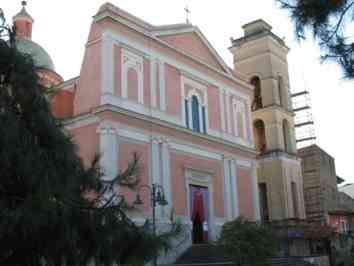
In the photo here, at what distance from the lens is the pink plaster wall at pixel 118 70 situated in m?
19.6

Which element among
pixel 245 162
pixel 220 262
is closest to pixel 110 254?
pixel 220 262

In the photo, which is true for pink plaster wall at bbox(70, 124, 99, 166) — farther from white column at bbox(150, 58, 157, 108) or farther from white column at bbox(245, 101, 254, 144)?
white column at bbox(245, 101, 254, 144)

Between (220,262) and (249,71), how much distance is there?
14898 mm

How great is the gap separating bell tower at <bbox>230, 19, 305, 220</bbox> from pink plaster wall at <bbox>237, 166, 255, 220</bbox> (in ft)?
10.7

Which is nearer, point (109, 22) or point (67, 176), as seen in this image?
point (67, 176)

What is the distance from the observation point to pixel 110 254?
219 inches

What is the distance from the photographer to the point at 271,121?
94.7 ft

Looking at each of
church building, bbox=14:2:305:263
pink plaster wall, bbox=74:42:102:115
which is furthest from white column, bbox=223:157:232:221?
pink plaster wall, bbox=74:42:102:115

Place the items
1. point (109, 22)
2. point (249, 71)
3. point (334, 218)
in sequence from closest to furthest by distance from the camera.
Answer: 1. point (109, 22)
2. point (249, 71)
3. point (334, 218)

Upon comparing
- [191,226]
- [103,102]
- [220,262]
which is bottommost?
[220,262]

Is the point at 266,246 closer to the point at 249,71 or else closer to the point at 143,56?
the point at 143,56

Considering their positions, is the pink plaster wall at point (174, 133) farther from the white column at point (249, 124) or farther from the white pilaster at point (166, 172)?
the white column at point (249, 124)

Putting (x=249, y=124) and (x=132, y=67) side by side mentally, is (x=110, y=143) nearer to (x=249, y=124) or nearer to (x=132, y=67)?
(x=132, y=67)

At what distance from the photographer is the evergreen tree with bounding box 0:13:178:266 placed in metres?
4.82
